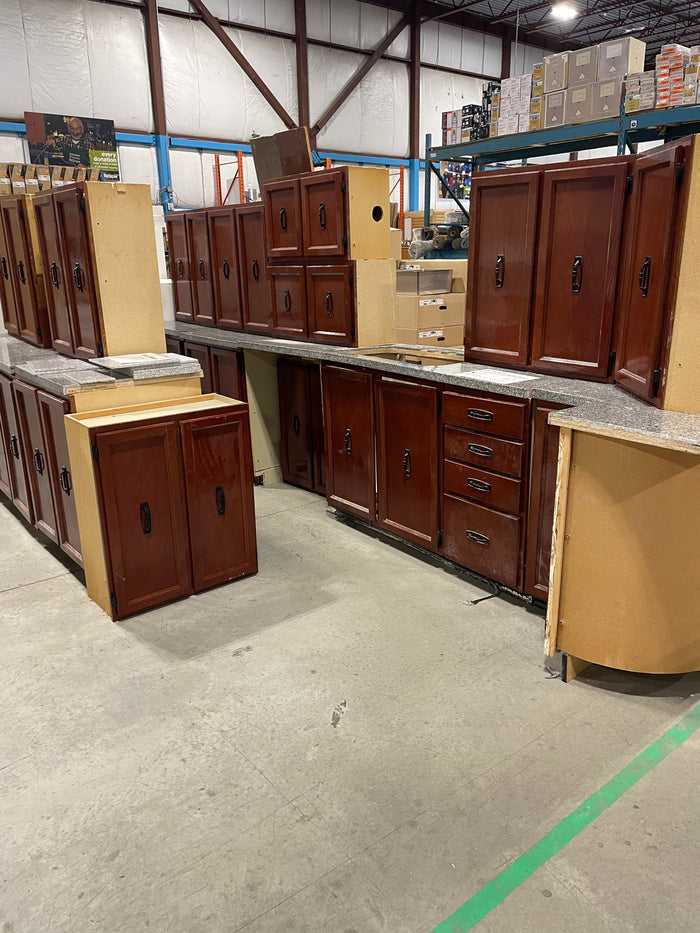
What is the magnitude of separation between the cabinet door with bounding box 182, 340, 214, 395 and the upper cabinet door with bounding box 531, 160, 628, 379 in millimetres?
2795

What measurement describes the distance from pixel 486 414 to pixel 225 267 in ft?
9.97

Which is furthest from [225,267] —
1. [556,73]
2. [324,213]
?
[556,73]

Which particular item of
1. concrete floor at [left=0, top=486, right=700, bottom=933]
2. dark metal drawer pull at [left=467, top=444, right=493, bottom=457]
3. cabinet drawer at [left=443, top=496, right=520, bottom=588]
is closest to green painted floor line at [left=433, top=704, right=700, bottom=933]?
concrete floor at [left=0, top=486, right=700, bottom=933]

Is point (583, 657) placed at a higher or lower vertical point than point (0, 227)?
lower

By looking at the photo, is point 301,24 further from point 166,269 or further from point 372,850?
point 372,850

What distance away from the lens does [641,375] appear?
8.75 feet

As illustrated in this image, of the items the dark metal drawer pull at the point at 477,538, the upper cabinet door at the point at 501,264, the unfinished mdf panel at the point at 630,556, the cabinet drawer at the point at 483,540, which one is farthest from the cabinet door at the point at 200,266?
the unfinished mdf panel at the point at 630,556

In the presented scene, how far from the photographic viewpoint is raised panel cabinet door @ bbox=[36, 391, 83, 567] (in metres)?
3.28

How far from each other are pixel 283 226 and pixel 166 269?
2.59 metres

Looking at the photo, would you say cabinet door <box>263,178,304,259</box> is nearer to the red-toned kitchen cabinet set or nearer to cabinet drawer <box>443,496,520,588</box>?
the red-toned kitchen cabinet set

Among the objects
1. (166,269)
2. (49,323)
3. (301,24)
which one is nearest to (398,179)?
(301,24)

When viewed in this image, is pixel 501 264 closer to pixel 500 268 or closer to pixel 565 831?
pixel 500 268

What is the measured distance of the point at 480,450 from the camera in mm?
3182

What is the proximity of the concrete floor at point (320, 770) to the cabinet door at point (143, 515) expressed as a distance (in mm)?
143
